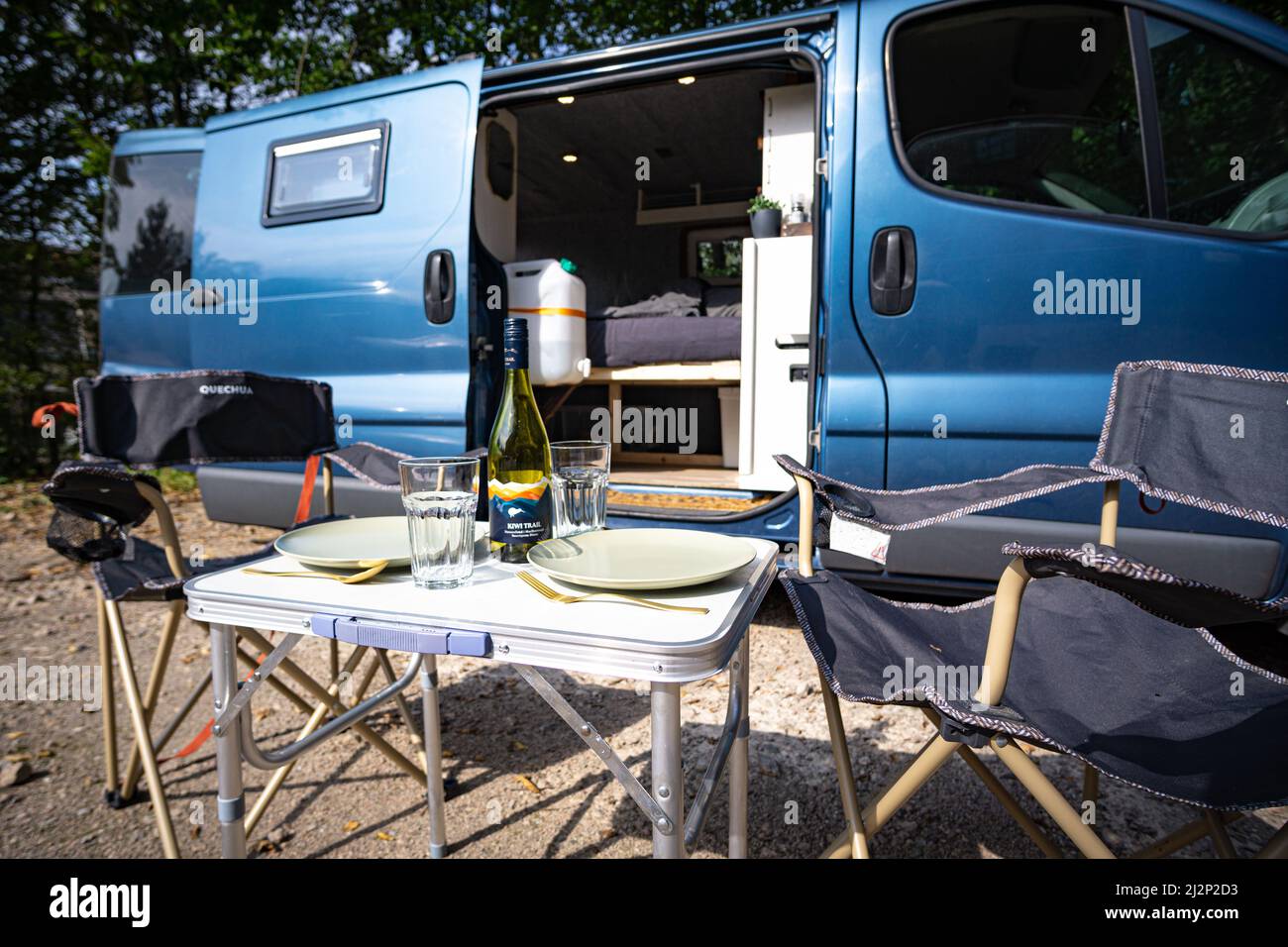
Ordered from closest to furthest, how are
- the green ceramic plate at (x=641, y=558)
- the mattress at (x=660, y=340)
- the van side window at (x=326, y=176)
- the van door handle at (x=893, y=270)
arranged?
1. the green ceramic plate at (x=641, y=558)
2. the van door handle at (x=893, y=270)
3. the van side window at (x=326, y=176)
4. the mattress at (x=660, y=340)

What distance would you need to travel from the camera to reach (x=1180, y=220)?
183 cm

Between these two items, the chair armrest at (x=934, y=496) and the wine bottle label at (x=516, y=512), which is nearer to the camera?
the wine bottle label at (x=516, y=512)

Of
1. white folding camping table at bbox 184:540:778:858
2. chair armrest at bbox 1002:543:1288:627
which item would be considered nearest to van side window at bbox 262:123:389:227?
white folding camping table at bbox 184:540:778:858

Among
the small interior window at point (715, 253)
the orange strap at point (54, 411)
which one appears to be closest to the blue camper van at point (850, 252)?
the orange strap at point (54, 411)

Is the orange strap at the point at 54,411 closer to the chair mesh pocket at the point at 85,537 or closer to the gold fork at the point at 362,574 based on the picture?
the chair mesh pocket at the point at 85,537

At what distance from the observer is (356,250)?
2.54 metres

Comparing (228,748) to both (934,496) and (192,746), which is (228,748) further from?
(934,496)

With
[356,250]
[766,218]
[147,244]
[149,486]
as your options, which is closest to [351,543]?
[149,486]

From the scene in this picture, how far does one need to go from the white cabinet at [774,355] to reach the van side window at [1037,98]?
605 millimetres

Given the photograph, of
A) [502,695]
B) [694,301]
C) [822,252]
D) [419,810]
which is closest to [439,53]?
[694,301]

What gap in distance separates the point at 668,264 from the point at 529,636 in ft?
18.1

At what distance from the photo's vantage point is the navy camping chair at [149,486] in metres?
1.26
